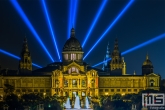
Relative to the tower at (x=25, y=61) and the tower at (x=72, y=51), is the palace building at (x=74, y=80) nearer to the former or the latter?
the tower at (x=25, y=61)

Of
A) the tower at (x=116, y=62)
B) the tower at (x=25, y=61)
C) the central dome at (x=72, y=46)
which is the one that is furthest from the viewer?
the central dome at (x=72, y=46)

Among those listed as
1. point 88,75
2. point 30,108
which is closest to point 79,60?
point 88,75

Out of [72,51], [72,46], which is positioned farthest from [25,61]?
[72,46]

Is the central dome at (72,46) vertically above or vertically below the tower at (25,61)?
above

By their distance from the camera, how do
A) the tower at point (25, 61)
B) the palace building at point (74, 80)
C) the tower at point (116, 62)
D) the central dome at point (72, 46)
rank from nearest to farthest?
1. the palace building at point (74, 80)
2. the tower at point (25, 61)
3. the tower at point (116, 62)
4. the central dome at point (72, 46)

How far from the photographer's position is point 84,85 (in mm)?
128250

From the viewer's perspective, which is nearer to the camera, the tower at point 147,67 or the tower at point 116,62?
the tower at point 147,67

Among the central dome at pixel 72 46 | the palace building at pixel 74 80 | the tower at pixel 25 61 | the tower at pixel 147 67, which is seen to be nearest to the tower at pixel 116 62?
the palace building at pixel 74 80

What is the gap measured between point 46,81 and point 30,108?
3037 centimetres

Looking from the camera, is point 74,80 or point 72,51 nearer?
point 74,80

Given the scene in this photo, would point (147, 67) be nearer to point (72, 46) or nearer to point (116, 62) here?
point (116, 62)

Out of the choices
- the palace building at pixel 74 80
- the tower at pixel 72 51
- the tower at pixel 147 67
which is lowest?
the palace building at pixel 74 80

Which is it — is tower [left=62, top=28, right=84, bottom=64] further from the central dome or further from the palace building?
the palace building

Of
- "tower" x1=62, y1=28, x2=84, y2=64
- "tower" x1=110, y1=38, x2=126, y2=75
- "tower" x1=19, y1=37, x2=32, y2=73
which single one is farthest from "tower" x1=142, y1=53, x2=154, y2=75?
"tower" x1=19, y1=37, x2=32, y2=73
